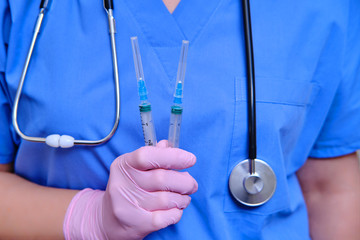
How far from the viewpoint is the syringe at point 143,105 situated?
19.5 inches

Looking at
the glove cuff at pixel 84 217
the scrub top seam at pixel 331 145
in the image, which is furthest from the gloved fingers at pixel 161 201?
the scrub top seam at pixel 331 145

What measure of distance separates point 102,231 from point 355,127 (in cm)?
59

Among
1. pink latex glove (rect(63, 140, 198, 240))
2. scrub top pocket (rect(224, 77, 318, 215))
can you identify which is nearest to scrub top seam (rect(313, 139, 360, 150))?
scrub top pocket (rect(224, 77, 318, 215))

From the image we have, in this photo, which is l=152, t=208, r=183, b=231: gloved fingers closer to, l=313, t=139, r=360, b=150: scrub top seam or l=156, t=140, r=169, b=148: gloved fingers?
l=156, t=140, r=169, b=148: gloved fingers

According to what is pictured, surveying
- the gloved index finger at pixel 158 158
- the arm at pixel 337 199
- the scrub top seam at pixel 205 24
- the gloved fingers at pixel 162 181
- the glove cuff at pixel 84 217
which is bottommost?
the arm at pixel 337 199

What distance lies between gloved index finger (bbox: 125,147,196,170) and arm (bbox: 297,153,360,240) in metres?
0.42

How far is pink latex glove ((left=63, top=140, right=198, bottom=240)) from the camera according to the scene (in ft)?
1.64

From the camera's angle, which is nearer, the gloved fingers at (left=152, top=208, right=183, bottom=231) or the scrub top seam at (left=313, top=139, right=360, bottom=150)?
the gloved fingers at (left=152, top=208, right=183, bottom=231)

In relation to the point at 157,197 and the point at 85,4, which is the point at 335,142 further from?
the point at 85,4

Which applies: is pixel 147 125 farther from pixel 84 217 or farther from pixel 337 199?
pixel 337 199

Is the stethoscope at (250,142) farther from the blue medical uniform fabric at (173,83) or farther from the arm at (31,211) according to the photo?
the arm at (31,211)

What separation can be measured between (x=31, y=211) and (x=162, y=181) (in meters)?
0.28

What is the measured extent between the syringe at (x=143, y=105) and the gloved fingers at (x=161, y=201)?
0.09m

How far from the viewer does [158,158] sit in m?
0.50
